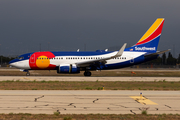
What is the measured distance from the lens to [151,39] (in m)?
43.5

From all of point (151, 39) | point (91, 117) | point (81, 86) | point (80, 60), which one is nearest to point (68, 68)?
point (80, 60)

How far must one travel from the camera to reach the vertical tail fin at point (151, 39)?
43000mm

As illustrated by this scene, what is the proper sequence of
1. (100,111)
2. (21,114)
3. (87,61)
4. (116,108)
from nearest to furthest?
(21,114) → (100,111) → (116,108) → (87,61)

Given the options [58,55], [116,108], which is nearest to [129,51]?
[58,55]

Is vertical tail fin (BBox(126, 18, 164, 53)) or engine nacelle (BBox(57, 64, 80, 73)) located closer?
engine nacelle (BBox(57, 64, 80, 73))

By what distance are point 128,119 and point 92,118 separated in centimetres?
152

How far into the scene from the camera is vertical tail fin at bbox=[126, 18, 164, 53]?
43000 mm

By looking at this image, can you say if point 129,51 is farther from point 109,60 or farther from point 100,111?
point 100,111

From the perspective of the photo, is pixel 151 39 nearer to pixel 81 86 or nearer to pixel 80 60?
pixel 80 60

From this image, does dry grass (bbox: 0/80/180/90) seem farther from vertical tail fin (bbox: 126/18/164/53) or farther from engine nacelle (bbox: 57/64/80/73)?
vertical tail fin (bbox: 126/18/164/53)

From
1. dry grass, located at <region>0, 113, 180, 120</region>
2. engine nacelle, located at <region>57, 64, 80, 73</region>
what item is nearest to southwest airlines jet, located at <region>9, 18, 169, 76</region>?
engine nacelle, located at <region>57, 64, 80, 73</region>

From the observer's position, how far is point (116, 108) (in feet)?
41.9

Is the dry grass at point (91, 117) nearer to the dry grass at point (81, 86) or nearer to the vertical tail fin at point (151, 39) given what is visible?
the dry grass at point (81, 86)

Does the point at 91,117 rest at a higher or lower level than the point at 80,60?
lower
